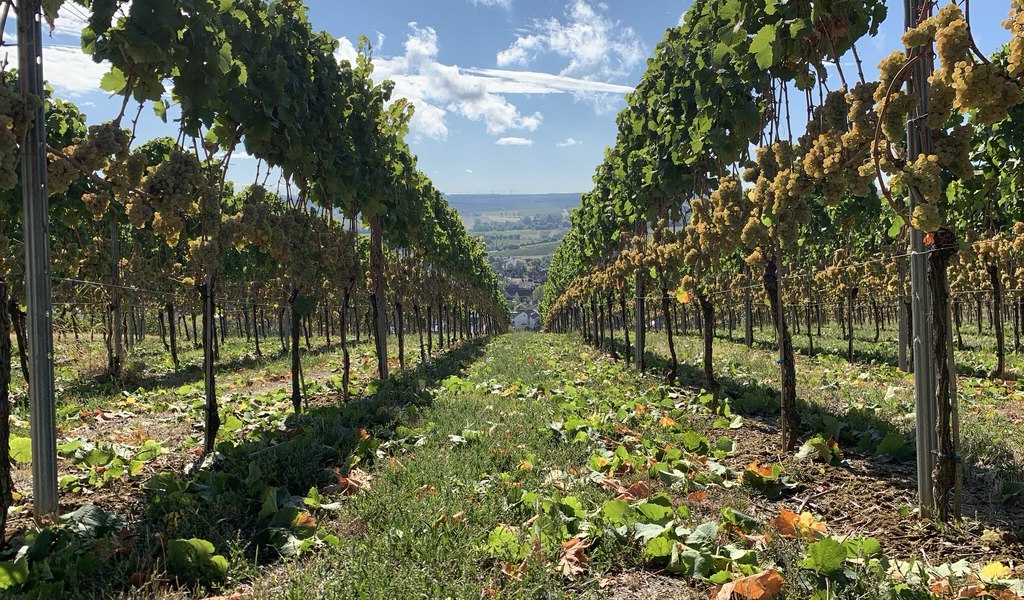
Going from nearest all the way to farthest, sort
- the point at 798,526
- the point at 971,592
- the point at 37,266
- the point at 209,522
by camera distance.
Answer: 1. the point at 971,592
2. the point at 798,526
3. the point at 37,266
4. the point at 209,522

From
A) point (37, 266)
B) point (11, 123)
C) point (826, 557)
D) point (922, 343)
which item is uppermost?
point (11, 123)

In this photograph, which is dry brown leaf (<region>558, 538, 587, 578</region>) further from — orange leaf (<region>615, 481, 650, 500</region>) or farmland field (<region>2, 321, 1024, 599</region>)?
orange leaf (<region>615, 481, 650, 500</region>)

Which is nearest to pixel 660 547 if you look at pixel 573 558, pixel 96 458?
pixel 573 558

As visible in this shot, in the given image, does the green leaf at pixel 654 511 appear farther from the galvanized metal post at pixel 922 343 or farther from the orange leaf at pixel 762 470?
the galvanized metal post at pixel 922 343

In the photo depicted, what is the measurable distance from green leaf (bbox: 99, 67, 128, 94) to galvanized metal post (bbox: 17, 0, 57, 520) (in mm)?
926

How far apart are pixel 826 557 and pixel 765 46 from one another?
4.25 metres

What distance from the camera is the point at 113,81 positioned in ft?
16.9

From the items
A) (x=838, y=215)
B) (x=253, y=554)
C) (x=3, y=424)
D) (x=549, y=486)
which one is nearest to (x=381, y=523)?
(x=253, y=554)

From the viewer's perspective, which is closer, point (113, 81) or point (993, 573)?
point (993, 573)

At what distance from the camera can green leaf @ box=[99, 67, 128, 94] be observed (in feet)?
16.7

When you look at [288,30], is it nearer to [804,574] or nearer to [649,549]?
[649,549]

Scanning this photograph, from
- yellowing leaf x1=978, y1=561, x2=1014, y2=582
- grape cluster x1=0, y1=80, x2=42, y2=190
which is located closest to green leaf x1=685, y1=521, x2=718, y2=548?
yellowing leaf x1=978, y1=561, x2=1014, y2=582

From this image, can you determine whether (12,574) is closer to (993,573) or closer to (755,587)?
(755,587)

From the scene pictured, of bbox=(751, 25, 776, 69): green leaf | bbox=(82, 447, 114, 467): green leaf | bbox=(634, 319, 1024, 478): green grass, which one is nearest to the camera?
bbox=(751, 25, 776, 69): green leaf
